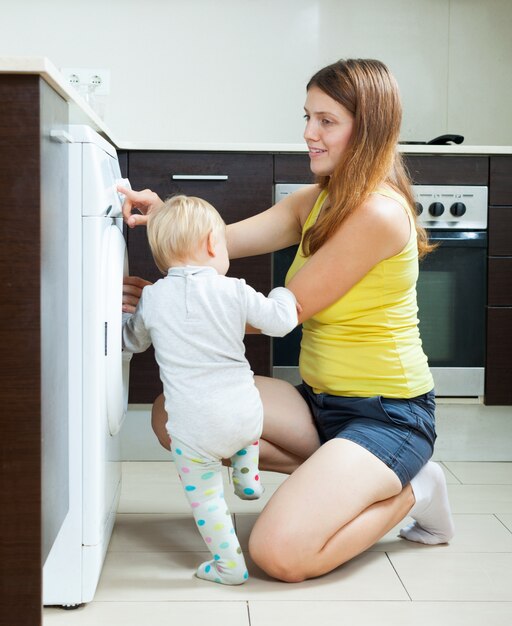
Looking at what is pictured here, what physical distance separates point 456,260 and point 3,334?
183 centimetres

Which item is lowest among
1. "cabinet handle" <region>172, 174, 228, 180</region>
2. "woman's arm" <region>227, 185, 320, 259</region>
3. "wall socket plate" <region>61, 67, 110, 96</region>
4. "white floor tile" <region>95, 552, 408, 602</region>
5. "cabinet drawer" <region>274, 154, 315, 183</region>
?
"white floor tile" <region>95, 552, 408, 602</region>

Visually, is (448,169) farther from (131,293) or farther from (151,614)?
(151,614)

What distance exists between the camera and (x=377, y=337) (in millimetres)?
2031

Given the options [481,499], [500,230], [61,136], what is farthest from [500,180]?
[61,136]

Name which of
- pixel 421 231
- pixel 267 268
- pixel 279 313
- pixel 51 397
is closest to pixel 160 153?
pixel 267 268

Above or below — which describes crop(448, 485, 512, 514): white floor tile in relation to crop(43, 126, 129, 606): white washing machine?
below

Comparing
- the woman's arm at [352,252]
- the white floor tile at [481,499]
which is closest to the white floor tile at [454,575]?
the white floor tile at [481,499]

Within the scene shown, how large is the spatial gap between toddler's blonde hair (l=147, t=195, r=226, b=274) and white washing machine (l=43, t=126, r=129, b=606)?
0.30 ft

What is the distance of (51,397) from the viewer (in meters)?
1.47

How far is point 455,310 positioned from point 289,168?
673mm


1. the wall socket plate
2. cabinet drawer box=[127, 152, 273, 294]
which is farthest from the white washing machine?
the wall socket plate

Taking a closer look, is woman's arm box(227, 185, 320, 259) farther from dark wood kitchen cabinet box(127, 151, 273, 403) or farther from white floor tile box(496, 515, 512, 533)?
white floor tile box(496, 515, 512, 533)

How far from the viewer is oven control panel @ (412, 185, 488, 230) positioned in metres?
2.86

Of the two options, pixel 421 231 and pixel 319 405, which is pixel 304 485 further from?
pixel 421 231
